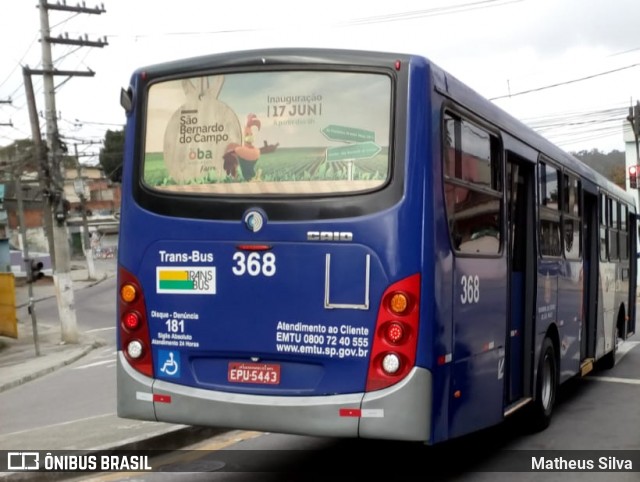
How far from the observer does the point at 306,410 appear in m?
5.64

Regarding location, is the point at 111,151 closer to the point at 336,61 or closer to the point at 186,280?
the point at 186,280

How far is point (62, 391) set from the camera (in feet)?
49.4

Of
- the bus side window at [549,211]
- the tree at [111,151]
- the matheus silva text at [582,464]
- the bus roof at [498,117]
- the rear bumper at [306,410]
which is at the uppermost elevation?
the tree at [111,151]

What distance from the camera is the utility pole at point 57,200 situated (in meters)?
25.2

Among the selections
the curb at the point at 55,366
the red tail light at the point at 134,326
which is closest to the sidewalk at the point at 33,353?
the curb at the point at 55,366

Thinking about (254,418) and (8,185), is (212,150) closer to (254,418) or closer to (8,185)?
(254,418)

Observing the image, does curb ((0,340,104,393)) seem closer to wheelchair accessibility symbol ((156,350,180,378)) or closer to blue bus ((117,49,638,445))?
wheelchair accessibility symbol ((156,350,180,378))

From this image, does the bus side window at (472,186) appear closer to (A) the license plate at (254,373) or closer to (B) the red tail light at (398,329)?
(B) the red tail light at (398,329)

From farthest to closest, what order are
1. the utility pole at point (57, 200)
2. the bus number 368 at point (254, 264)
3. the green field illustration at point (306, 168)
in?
the utility pole at point (57, 200)
the bus number 368 at point (254, 264)
the green field illustration at point (306, 168)

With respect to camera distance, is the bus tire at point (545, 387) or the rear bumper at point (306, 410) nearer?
the rear bumper at point (306, 410)

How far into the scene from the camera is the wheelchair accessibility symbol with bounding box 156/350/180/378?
611 cm

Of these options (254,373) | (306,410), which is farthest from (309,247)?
(306,410)

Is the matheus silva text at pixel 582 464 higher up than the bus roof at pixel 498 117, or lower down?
lower down

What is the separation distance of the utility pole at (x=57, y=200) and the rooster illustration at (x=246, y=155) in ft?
66.1
